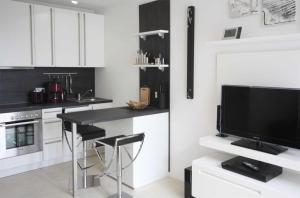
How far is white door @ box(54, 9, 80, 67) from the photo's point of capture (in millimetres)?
4223

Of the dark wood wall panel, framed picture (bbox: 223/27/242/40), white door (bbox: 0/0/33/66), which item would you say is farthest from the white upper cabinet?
framed picture (bbox: 223/27/242/40)

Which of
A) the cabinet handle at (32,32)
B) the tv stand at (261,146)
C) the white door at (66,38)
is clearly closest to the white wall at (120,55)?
the white door at (66,38)

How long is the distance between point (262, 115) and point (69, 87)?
335cm

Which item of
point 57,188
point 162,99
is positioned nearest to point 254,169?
point 162,99

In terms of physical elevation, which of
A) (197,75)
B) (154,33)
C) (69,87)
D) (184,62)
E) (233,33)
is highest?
(154,33)

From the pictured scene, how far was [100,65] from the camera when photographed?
15.6ft

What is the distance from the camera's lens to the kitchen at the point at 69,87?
137 inches

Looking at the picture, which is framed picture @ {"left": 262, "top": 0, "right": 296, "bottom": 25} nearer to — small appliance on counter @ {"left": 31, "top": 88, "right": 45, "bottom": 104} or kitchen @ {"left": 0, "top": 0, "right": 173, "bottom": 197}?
kitchen @ {"left": 0, "top": 0, "right": 173, "bottom": 197}

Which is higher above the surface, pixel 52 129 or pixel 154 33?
pixel 154 33

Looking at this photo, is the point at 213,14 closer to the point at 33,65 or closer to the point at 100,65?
the point at 100,65

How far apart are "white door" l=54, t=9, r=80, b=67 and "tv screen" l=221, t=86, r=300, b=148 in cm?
258

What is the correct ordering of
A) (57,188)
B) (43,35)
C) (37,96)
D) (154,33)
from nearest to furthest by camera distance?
1. (57,188)
2. (154,33)
3. (43,35)
4. (37,96)

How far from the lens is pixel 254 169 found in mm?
2480

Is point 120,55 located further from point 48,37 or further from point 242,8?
point 242,8
